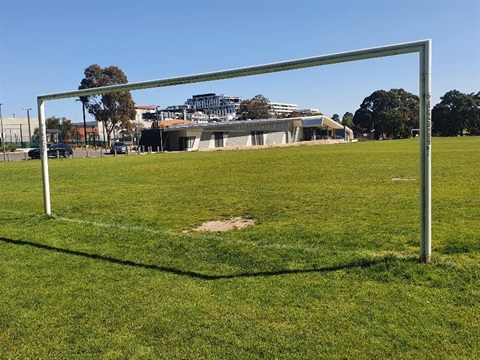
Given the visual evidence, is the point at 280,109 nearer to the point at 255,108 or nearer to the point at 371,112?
the point at 255,108

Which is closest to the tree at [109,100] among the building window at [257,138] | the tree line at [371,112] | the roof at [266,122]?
the tree line at [371,112]

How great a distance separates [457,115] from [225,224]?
298ft

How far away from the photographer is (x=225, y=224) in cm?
762

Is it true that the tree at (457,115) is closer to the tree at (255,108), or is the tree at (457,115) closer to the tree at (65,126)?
the tree at (255,108)

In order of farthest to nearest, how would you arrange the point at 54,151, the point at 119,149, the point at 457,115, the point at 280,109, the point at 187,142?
1. the point at 280,109
2. the point at 457,115
3. the point at 187,142
4. the point at 119,149
5. the point at 54,151

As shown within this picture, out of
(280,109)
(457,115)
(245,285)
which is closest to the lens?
(245,285)

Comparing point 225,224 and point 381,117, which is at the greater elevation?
point 381,117

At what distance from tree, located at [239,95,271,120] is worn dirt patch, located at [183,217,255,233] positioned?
96.2 meters

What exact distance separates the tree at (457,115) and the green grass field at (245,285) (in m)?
84.0

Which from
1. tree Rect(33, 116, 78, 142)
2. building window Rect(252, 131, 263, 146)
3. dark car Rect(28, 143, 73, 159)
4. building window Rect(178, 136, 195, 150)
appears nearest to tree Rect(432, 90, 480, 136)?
building window Rect(252, 131, 263, 146)

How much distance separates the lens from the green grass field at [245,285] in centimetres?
323

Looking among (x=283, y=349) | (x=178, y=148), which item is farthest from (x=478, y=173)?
(x=178, y=148)

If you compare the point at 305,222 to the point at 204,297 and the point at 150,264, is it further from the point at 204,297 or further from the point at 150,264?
the point at 204,297

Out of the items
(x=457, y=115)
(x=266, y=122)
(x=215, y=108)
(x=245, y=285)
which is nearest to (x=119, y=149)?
(x=266, y=122)
